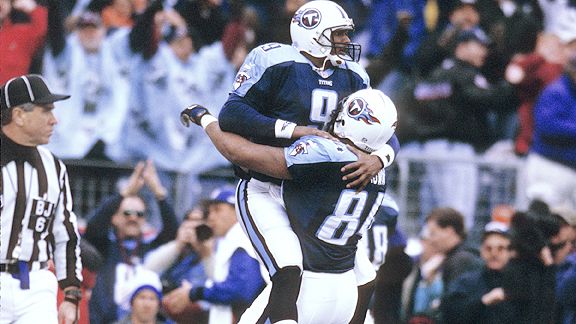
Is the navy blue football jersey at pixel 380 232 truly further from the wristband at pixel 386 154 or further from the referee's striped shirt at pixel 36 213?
the referee's striped shirt at pixel 36 213

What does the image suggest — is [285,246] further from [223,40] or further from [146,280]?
[223,40]

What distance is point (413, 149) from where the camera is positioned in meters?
13.7

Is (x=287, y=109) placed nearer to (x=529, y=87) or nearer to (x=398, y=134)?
(x=398, y=134)

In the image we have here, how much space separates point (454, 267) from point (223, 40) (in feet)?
12.1

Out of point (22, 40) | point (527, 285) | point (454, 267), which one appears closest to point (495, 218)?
point (454, 267)

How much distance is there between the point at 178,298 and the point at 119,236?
3.34 ft

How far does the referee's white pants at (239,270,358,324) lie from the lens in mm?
8078

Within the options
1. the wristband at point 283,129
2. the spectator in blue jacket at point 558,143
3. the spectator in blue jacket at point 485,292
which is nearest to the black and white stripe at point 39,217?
the wristband at point 283,129

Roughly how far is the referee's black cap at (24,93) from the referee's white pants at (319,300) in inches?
75.2

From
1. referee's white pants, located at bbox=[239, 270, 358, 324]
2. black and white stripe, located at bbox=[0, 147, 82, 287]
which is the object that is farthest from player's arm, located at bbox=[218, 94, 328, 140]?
black and white stripe, located at bbox=[0, 147, 82, 287]

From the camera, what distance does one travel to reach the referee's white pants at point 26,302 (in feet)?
28.3

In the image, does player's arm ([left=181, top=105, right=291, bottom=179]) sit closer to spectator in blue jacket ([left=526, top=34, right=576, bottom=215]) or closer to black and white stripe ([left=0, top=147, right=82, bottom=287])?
black and white stripe ([left=0, top=147, right=82, bottom=287])

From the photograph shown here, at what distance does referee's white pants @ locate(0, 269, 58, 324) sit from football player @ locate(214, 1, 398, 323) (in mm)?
1338

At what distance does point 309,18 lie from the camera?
8.23 metres
